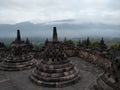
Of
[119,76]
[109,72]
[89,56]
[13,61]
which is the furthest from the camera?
[89,56]

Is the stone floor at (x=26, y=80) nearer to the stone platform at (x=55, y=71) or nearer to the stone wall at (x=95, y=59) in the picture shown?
the stone platform at (x=55, y=71)

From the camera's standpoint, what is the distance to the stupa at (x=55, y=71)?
1351 centimetres

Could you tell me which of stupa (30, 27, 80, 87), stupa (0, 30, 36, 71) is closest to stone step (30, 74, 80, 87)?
stupa (30, 27, 80, 87)

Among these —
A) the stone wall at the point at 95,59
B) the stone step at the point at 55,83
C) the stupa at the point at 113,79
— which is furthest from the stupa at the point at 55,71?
the stupa at the point at 113,79

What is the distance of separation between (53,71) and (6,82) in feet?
15.5

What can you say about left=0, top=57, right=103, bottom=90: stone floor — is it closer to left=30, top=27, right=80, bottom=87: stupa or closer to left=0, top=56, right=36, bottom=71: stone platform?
left=30, top=27, right=80, bottom=87: stupa

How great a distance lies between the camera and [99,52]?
1997 cm

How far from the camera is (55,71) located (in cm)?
1386

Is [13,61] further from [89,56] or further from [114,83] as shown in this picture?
[114,83]

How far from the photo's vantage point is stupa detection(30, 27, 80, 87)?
13.5m

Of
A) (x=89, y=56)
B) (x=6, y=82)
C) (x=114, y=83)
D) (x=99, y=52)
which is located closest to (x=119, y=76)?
(x=114, y=83)

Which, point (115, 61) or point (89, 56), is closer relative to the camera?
point (115, 61)

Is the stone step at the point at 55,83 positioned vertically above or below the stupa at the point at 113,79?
below

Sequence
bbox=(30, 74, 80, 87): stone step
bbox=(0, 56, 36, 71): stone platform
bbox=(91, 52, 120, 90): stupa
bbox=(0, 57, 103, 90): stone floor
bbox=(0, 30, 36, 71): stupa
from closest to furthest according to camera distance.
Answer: bbox=(91, 52, 120, 90): stupa < bbox=(0, 57, 103, 90): stone floor < bbox=(30, 74, 80, 87): stone step < bbox=(0, 56, 36, 71): stone platform < bbox=(0, 30, 36, 71): stupa
